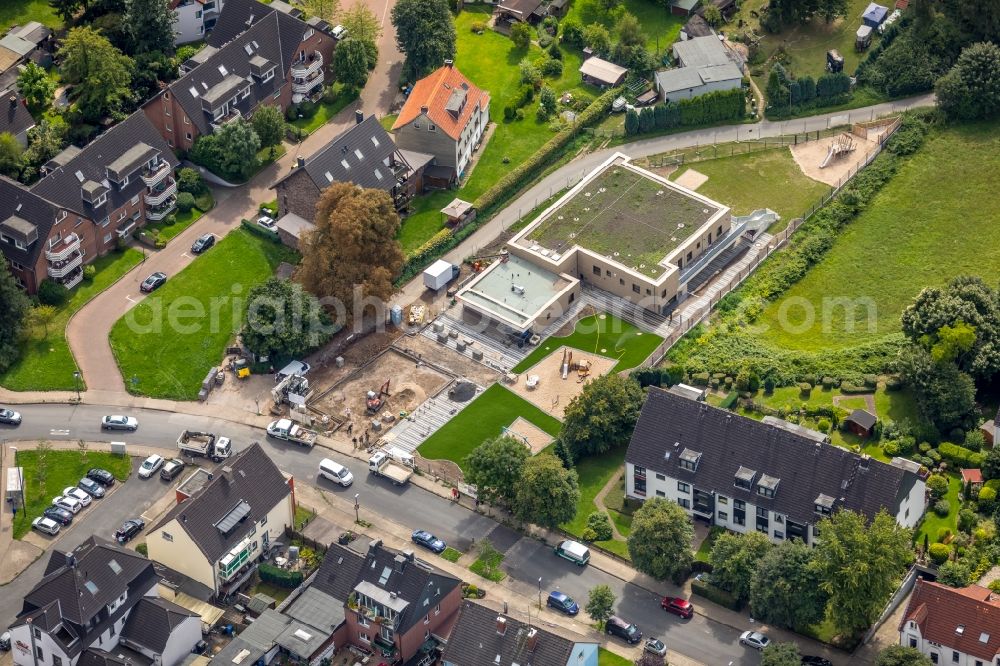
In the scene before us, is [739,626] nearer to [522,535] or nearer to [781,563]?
[781,563]

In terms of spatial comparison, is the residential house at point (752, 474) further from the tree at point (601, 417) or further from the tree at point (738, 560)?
the tree at point (738, 560)

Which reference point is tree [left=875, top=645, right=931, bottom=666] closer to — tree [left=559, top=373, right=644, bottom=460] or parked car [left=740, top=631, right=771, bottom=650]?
parked car [left=740, top=631, right=771, bottom=650]

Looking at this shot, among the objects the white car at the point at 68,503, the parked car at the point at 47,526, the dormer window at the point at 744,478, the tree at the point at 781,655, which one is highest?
the dormer window at the point at 744,478

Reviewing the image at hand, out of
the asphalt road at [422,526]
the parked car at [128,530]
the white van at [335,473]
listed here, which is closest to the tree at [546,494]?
the asphalt road at [422,526]

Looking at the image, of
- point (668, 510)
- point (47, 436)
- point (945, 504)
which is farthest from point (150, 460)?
point (945, 504)

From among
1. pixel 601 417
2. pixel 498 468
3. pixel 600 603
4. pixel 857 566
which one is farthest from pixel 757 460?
pixel 498 468

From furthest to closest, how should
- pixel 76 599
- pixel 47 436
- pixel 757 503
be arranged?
pixel 47 436
pixel 757 503
pixel 76 599
